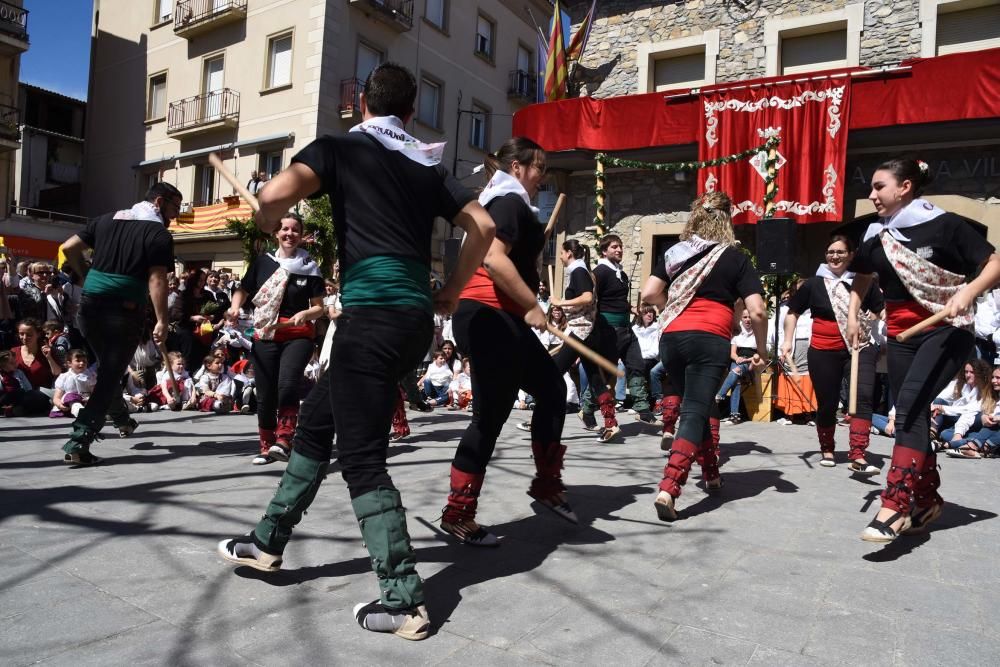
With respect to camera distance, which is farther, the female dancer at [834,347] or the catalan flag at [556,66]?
the catalan flag at [556,66]

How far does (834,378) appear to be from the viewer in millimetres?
6336

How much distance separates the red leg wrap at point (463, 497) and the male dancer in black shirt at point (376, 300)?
2.80 ft

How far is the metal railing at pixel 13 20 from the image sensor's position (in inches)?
1006

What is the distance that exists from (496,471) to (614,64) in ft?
43.8

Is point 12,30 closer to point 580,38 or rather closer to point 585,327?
point 580,38

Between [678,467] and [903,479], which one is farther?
[678,467]

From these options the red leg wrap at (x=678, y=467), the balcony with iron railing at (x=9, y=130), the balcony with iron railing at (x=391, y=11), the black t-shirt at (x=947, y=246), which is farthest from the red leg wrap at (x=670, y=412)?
the balcony with iron railing at (x=9, y=130)

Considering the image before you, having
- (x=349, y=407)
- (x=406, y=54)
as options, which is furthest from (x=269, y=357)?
(x=406, y=54)

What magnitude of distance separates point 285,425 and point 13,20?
27464 millimetres

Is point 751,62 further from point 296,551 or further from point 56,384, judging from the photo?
point 296,551

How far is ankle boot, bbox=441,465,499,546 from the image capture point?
3.59m

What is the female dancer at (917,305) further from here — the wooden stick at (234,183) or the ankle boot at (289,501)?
the wooden stick at (234,183)

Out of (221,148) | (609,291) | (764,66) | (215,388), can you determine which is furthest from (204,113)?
(609,291)

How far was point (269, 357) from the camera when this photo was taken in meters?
5.62
